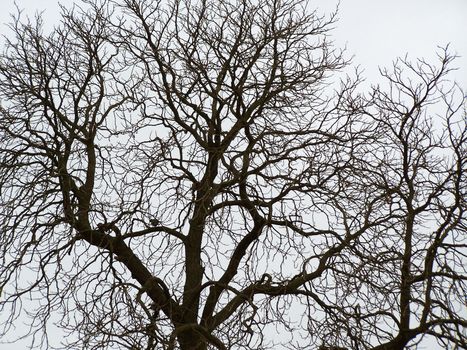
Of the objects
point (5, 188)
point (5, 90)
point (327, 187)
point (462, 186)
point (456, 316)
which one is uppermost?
point (5, 90)

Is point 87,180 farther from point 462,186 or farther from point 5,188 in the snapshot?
point 462,186

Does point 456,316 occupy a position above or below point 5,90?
below

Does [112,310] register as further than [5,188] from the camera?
No

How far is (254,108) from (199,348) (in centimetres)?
296

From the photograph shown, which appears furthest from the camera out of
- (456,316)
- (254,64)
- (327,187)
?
(254,64)

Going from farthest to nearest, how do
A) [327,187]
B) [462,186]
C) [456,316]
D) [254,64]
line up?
[254,64] < [327,187] < [462,186] < [456,316]

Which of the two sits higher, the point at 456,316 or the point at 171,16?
the point at 171,16

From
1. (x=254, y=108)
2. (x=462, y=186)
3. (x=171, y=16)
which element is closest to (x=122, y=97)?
(x=171, y=16)

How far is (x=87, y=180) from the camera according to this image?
322 inches

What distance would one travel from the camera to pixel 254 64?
842 centimetres

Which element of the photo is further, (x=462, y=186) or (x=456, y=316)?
(x=462, y=186)

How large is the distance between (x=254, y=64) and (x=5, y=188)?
10.8ft

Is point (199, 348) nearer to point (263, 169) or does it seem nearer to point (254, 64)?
point (263, 169)

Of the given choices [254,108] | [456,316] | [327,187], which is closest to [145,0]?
[254,108]
